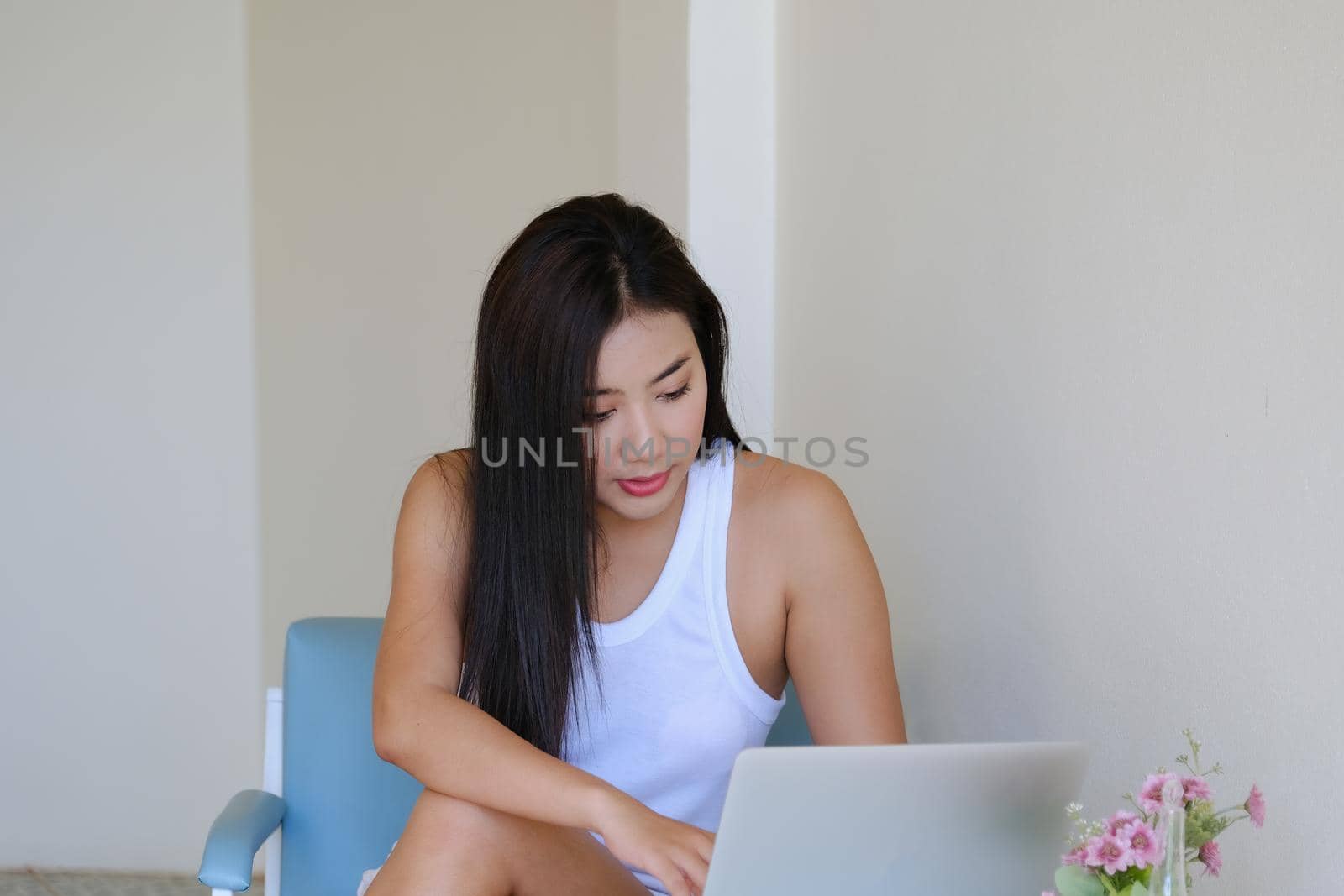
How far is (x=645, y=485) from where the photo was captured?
1628mm

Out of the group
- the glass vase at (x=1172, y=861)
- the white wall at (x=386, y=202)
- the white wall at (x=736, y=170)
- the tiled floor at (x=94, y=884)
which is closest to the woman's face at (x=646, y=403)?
the glass vase at (x=1172, y=861)

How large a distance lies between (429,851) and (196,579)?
2221 millimetres

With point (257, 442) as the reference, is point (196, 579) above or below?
below

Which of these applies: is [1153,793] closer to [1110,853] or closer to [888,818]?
[1110,853]

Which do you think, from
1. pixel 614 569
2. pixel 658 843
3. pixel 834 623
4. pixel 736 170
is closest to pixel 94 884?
pixel 614 569

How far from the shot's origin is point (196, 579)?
338cm

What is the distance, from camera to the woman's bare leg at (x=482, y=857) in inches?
53.5

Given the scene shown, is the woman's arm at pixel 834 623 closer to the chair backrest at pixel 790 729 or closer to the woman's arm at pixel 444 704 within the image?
the chair backrest at pixel 790 729

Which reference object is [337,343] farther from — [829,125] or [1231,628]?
[1231,628]

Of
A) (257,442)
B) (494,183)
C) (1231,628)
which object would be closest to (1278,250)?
(1231,628)

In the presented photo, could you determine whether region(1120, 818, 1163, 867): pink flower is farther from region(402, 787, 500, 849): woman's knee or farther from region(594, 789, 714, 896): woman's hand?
region(402, 787, 500, 849): woman's knee

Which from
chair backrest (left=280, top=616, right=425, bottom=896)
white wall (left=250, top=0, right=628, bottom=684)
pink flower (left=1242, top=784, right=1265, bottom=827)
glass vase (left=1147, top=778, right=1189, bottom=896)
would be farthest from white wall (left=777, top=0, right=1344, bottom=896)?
white wall (left=250, top=0, right=628, bottom=684)

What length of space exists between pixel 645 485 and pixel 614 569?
209mm

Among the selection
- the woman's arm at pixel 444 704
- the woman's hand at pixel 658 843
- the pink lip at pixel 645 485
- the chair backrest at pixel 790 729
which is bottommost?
the chair backrest at pixel 790 729
